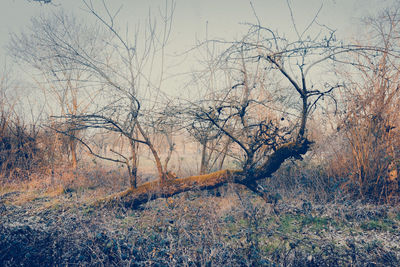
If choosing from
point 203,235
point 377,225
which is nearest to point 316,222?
point 377,225

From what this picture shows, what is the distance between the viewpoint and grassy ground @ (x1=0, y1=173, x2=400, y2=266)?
108 inches

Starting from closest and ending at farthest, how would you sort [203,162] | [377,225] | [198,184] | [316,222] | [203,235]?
[203,235]
[377,225]
[316,222]
[198,184]
[203,162]

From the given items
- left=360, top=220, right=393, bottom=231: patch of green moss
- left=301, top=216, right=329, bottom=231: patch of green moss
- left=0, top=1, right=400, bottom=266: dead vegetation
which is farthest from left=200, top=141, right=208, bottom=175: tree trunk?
left=360, top=220, right=393, bottom=231: patch of green moss

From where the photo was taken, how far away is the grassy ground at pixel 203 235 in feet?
8.97

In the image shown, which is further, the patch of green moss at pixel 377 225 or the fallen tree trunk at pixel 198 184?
the fallen tree trunk at pixel 198 184

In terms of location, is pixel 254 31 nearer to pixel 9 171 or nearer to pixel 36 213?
pixel 36 213

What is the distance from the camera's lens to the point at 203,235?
337 centimetres

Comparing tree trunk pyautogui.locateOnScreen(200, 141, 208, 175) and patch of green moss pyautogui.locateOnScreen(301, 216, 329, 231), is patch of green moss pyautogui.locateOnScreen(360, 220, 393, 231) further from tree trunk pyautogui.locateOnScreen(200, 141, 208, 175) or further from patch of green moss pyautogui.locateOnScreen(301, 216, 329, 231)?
tree trunk pyautogui.locateOnScreen(200, 141, 208, 175)

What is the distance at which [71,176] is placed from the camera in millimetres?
7680

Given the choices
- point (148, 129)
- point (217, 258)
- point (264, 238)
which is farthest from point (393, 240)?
point (148, 129)

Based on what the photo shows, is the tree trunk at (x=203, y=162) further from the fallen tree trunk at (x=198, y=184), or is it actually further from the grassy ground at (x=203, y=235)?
the fallen tree trunk at (x=198, y=184)

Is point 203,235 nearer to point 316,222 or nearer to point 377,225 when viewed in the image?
point 316,222

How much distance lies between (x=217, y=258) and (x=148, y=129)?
10.7ft

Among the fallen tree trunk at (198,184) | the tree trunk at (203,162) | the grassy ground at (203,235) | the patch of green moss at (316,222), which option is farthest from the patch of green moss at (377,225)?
the tree trunk at (203,162)
